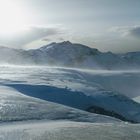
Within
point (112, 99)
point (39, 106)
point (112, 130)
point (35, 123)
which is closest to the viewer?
point (112, 130)

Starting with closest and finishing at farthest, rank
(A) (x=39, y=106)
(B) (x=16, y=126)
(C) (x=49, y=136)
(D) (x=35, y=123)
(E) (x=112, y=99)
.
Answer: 1. (C) (x=49, y=136)
2. (B) (x=16, y=126)
3. (D) (x=35, y=123)
4. (A) (x=39, y=106)
5. (E) (x=112, y=99)

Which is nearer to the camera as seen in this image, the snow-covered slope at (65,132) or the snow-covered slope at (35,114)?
the snow-covered slope at (65,132)

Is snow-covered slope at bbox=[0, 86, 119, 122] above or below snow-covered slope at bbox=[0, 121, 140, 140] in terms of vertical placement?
above

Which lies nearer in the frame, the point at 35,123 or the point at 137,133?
the point at 137,133

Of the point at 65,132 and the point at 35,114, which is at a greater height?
the point at 35,114

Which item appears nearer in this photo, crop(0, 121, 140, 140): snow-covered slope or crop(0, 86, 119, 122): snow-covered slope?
crop(0, 121, 140, 140): snow-covered slope

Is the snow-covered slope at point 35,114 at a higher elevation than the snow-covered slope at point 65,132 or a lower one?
higher

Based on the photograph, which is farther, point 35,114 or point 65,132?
point 35,114

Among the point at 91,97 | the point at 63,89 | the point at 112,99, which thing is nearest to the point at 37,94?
the point at 63,89

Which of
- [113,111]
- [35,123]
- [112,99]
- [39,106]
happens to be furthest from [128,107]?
[35,123]

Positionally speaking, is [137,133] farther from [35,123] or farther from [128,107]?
[128,107]
